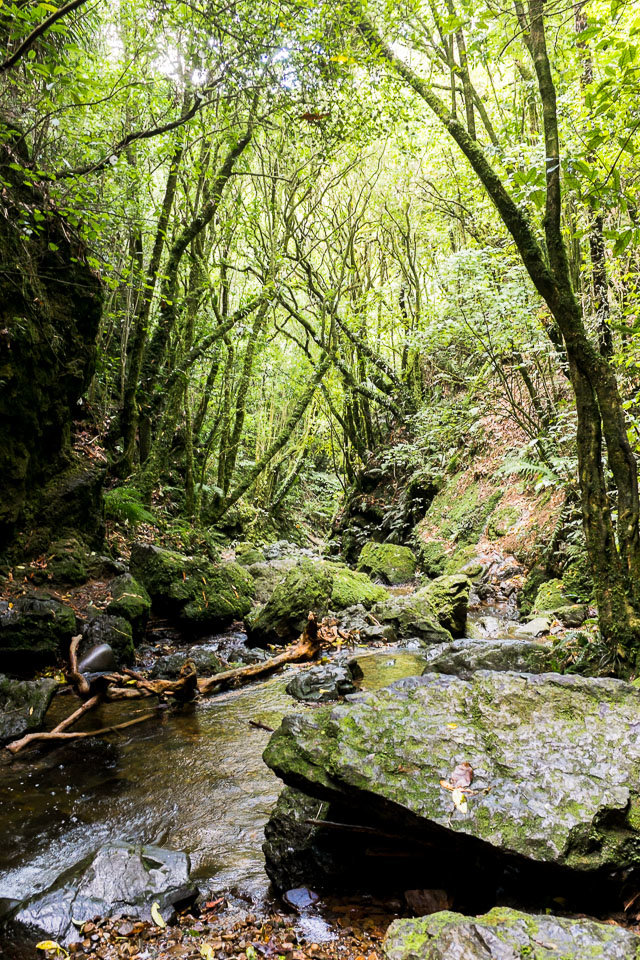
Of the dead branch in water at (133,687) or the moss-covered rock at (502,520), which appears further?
the moss-covered rock at (502,520)

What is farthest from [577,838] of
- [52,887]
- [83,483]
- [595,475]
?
[83,483]

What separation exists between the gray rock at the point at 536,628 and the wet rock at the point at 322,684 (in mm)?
2349

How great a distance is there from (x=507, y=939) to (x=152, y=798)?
2674 millimetres

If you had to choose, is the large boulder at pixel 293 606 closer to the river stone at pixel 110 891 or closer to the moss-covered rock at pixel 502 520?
the moss-covered rock at pixel 502 520

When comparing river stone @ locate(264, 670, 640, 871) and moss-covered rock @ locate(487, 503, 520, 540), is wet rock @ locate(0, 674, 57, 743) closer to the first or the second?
river stone @ locate(264, 670, 640, 871)

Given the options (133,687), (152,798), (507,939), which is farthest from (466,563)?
(507,939)

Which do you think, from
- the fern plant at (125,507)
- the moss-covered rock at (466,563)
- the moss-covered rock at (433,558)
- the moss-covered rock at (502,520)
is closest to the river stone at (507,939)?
the fern plant at (125,507)

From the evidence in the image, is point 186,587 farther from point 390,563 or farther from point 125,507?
point 390,563

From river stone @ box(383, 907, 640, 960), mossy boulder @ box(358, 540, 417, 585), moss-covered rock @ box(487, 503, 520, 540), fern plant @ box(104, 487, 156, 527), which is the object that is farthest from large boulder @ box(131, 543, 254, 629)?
river stone @ box(383, 907, 640, 960)

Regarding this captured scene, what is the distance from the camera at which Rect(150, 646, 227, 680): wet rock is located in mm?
6078

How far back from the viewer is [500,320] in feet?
31.9

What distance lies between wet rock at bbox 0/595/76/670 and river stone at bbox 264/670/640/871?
3.76 m

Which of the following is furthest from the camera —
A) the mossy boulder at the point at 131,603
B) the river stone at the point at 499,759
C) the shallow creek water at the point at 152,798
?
the mossy boulder at the point at 131,603

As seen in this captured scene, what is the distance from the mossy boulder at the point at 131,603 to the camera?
6.95 meters
